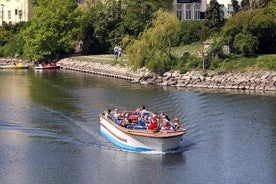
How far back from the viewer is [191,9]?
367 ft

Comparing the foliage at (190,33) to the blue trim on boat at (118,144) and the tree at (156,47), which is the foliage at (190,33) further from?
the blue trim on boat at (118,144)

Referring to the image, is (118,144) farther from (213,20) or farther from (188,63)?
(213,20)

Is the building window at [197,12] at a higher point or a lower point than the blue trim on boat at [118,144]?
higher

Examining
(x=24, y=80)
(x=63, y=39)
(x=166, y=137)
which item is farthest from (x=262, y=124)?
(x=63, y=39)

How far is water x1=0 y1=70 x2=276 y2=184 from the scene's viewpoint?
37094 mm

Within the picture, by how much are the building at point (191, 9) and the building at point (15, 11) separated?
101 ft

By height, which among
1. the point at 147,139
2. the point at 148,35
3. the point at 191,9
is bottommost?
the point at 147,139

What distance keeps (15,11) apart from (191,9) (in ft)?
119

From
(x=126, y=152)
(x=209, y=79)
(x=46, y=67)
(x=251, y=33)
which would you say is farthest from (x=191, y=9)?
(x=126, y=152)

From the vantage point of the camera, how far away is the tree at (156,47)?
7625 cm

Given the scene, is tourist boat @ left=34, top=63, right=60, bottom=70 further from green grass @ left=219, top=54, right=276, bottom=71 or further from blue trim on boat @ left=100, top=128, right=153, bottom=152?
blue trim on boat @ left=100, top=128, right=153, bottom=152

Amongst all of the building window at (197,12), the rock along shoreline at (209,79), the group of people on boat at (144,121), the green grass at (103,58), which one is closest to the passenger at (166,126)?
the group of people on boat at (144,121)

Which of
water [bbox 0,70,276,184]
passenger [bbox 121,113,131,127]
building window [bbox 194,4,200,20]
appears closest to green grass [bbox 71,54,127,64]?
water [bbox 0,70,276,184]

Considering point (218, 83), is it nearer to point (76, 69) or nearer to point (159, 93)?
point (159, 93)
